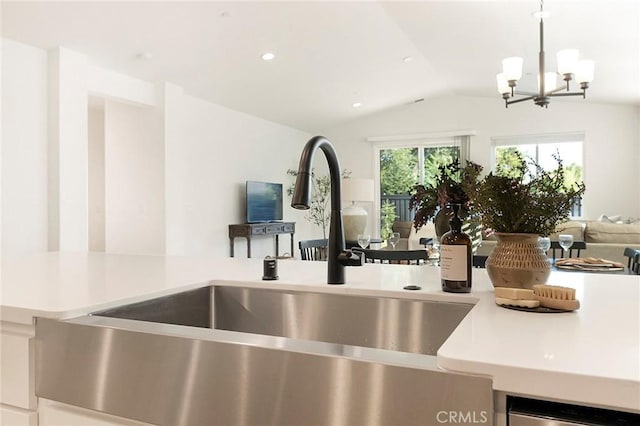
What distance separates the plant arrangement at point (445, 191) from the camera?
3.48 feet

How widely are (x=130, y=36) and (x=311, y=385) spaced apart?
4.32m

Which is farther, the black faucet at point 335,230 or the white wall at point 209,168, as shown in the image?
the white wall at point 209,168

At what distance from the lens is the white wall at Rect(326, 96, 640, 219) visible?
24.1ft

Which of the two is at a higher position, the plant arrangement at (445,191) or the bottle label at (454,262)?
the plant arrangement at (445,191)

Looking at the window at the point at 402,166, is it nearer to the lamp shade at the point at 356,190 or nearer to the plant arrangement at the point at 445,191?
the lamp shade at the point at 356,190

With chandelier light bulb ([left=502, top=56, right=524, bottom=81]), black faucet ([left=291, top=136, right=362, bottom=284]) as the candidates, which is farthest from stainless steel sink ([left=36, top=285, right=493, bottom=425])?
chandelier light bulb ([left=502, top=56, right=524, bottom=81])

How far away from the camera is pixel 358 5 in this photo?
4.45 m

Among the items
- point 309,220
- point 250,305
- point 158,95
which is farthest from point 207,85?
point 250,305

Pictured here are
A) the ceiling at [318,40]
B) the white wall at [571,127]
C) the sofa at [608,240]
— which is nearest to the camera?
the ceiling at [318,40]

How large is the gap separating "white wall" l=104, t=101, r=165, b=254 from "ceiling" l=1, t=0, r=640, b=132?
667 millimetres

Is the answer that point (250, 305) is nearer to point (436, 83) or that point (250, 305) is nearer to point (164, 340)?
point (164, 340)

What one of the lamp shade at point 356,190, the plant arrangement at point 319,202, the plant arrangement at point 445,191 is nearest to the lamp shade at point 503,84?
the lamp shade at point 356,190

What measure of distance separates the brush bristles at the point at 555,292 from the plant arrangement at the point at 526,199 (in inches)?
5.0

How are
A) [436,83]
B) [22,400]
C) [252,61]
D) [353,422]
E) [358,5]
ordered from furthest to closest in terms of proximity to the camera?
[436,83] → [252,61] → [358,5] → [22,400] → [353,422]
